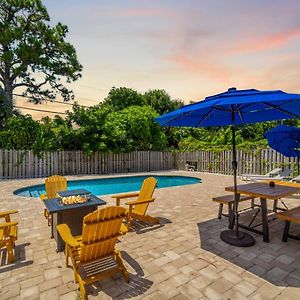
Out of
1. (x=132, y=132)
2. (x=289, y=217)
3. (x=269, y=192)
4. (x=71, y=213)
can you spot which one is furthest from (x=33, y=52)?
(x=289, y=217)

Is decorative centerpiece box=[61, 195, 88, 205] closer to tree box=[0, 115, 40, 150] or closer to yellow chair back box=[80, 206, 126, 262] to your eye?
yellow chair back box=[80, 206, 126, 262]

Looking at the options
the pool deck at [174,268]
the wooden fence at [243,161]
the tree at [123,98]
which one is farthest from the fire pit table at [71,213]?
the tree at [123,98]

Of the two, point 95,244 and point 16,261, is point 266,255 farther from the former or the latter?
point 16,261

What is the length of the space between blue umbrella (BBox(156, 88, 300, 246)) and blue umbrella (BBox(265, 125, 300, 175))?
1409 mm

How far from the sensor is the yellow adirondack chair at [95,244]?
8.05 feet

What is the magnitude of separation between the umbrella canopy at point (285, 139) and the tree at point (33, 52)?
18369 millimetres

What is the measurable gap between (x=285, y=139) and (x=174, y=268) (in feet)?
15.1

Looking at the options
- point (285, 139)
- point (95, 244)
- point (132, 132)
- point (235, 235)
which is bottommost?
point (235, 235)

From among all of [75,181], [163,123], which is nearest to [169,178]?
[75,181]

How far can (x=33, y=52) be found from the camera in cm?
1753

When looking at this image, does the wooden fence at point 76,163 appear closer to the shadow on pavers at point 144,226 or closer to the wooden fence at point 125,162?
the wooden fence at point 125,162

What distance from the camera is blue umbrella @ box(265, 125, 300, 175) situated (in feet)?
17.7

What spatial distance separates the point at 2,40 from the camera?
53.5 ft

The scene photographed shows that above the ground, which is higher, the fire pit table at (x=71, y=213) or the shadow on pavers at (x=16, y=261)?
the fire pit table at (x=71, y=213)
